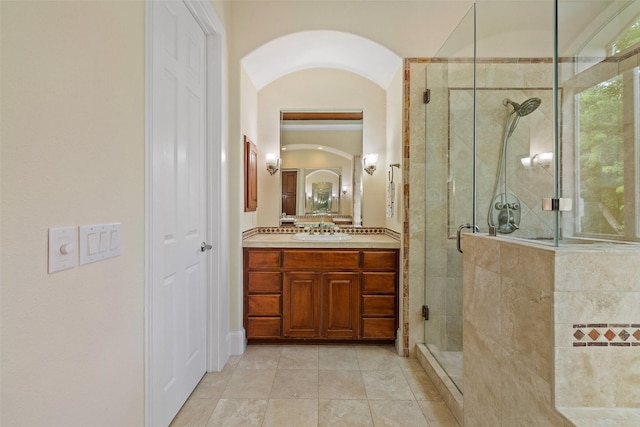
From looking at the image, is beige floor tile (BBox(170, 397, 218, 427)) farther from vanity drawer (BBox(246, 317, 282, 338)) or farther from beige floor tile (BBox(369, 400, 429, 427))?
beige floor tile (BBox(369, 400, 429, 427))

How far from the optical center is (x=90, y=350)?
1.00 metres

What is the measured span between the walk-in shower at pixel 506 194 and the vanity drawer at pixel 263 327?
181cm

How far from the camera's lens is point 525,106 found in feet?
6.04

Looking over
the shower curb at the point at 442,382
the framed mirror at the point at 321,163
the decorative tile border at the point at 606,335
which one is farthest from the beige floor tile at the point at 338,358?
the decorative tile border at the point at 606,335

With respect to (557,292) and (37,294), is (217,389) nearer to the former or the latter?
(37,294)

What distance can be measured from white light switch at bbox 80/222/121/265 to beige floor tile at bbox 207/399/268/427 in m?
1.19

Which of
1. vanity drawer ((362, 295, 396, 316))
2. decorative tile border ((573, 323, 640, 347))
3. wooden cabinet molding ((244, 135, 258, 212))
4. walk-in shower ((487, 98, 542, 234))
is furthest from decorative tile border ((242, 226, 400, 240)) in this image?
decorative tile border ((573, 323, 640, 347))

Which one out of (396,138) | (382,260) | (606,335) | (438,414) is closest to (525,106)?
(396,138)

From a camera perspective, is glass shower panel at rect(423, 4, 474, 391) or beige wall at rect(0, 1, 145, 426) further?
glass shower panel at rect(423, 4, 474, 391)

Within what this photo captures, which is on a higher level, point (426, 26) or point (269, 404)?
point (426, 26)

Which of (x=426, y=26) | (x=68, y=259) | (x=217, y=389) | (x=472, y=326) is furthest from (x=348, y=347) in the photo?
(x=426, y=26)

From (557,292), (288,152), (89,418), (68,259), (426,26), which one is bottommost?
(89,418)

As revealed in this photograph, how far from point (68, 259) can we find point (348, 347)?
2236mm

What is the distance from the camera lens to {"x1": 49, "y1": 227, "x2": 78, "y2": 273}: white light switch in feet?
2.75
